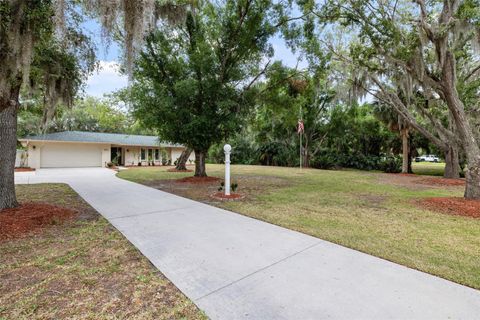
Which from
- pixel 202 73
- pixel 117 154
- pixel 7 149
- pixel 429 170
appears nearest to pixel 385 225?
pixel 7 149

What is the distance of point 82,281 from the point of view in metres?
2.61

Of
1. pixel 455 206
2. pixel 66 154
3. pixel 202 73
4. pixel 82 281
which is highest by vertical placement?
pixel 202 73

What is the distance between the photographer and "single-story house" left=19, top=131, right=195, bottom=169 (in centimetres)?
1833

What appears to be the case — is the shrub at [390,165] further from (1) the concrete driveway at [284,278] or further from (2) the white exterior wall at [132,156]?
(2) the white exterior wall at [132,156]

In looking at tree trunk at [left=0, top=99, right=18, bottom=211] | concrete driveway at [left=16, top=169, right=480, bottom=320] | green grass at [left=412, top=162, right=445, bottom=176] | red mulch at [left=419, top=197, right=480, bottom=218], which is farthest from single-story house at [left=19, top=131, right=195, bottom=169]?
green grass at [left=412, top=162, right=445, bottom=176]

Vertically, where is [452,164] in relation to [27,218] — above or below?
above

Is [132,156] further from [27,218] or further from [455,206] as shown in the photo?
[455,206]

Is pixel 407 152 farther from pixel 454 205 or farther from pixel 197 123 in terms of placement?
pixel 197 123

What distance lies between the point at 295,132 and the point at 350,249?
20.5m

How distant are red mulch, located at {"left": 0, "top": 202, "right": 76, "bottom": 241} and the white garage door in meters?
17.4

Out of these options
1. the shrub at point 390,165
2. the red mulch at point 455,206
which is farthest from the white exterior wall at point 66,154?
the shrub at point 390,165

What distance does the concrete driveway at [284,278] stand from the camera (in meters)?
2.14

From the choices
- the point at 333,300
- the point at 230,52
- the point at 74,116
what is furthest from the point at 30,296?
the point at 74,116

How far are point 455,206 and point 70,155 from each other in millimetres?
24069
